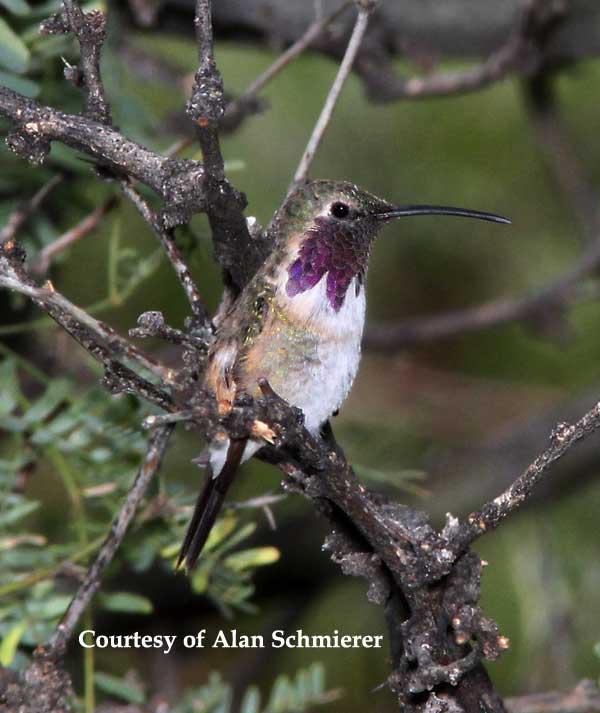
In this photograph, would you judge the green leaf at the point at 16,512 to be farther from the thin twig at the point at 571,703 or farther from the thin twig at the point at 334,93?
the thin twig at the point at 571,703

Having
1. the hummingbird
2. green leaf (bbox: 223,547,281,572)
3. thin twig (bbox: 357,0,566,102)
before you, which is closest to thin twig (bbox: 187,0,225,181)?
the hummingbird

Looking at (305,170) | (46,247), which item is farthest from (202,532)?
(46,247)

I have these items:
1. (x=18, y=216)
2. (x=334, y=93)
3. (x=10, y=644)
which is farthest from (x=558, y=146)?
(x=10, y=644)

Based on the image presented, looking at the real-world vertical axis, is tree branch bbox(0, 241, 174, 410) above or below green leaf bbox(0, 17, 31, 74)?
below

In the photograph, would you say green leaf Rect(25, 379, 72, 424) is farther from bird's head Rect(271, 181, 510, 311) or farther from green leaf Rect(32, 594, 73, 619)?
bird's head Rect(271, 181, 510, 311)

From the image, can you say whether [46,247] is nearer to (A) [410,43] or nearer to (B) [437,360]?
(A) [410,43]

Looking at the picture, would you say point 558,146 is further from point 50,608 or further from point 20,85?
point 50,608
